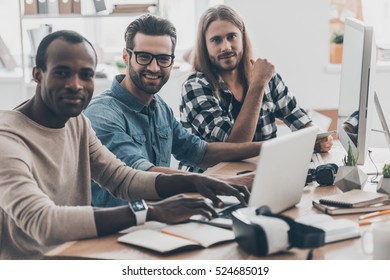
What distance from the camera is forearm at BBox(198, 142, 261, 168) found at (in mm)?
2590

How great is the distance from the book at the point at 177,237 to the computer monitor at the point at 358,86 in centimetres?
62

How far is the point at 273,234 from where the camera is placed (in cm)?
146

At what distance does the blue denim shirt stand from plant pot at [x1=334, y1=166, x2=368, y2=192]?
560 mm

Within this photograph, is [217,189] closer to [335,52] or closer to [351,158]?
[351,158]

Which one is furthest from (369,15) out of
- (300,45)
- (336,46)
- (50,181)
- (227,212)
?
(50,181)

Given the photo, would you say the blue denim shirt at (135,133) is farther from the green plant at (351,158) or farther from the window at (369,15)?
the window at (369,15)

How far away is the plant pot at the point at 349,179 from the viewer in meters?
2.01

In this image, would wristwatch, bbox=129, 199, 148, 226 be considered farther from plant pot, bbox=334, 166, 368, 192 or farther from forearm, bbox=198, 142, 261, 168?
forearm, bbox=198, 142, 261, 168

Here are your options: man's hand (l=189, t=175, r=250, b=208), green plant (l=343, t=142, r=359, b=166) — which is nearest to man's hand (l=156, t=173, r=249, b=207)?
man's hand (l=189, t=175, r=250, b=208)

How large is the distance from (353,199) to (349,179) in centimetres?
16

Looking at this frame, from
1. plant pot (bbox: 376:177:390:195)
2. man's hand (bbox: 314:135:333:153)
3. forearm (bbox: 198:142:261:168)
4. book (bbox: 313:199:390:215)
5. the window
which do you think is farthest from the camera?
the window
